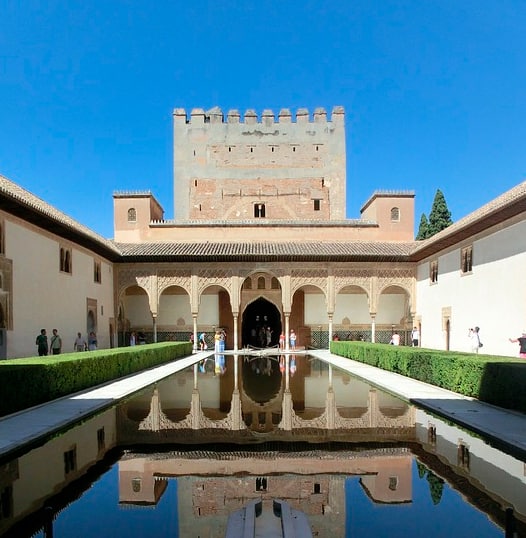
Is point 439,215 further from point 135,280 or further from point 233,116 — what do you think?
point 135,280

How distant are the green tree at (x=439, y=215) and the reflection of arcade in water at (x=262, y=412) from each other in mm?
26803

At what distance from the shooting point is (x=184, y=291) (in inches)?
925

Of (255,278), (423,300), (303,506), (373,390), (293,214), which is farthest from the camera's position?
(293,214)

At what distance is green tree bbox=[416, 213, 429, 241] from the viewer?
122 feet

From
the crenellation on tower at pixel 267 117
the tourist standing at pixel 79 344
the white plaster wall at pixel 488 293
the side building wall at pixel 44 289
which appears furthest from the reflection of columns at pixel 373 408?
the crenellation on tower at pixel 267 117

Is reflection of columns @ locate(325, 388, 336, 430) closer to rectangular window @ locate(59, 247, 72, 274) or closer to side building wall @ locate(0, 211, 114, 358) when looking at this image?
side building wall @ locate(0, 211, 114, 358)

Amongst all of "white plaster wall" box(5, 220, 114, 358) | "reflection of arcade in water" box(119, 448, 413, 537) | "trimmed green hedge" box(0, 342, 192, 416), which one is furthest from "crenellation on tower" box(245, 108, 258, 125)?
"reflection of arcade in water" box(119, 448, 413, 537)

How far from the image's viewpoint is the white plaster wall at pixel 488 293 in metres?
12.4

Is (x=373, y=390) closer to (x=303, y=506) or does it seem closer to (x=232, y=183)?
(x=303, y=506)

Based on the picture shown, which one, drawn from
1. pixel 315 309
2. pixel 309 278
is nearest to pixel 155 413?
pixel 309 278

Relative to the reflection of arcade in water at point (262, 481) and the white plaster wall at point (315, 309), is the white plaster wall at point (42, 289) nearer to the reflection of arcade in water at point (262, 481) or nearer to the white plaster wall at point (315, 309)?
the reflection of arcade in water at point (262, 481)

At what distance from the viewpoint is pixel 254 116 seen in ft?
102

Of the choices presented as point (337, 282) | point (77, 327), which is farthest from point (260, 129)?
point (77, 327)

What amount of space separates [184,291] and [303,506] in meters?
20.3
